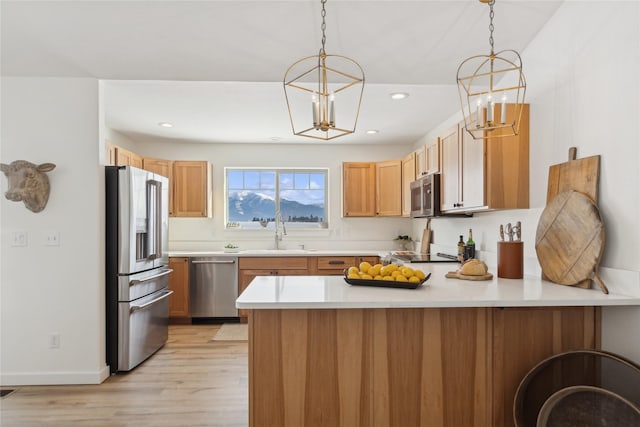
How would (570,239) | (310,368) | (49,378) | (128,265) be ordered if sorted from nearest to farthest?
(310,368)
(570,239)
(49,378)
(128,265)

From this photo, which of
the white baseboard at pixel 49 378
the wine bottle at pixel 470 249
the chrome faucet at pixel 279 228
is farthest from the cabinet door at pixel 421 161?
the white baseboard at pixel 49 378

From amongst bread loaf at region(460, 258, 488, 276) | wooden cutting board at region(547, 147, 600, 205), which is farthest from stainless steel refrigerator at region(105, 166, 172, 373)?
wooden cutting board at region(547, 147, 600, 205)

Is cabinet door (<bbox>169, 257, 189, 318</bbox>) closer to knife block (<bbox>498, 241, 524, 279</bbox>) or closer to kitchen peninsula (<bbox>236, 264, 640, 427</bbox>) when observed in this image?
kitchen peninsula (<bbox>236, 264, 640, 427</bbox>)

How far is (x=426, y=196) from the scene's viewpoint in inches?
149

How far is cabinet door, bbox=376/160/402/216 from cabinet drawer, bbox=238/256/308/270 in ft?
4.17

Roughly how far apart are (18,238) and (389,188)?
154 inches

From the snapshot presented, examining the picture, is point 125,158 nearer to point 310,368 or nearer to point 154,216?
point 154,216

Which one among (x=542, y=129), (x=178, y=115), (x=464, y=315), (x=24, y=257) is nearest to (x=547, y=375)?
(x=464, y=315)

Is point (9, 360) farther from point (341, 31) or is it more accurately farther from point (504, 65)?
point (504, 65)

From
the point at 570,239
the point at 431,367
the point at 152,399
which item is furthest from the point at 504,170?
the point at 152,399

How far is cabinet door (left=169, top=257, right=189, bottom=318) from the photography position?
474 centimetres

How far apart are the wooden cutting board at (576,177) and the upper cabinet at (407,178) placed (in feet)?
7.22

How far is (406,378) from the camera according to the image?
6.09ft

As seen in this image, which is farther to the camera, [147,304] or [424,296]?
[147,304]
